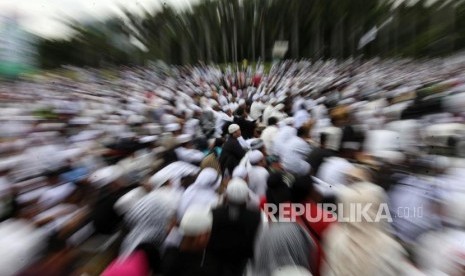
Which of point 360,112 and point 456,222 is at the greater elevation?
point 360,112

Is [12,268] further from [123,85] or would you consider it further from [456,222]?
[123,85]

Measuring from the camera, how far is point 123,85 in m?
15.1

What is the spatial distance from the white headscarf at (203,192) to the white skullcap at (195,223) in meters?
0.32

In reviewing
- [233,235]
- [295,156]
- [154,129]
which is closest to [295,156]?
[295,156]

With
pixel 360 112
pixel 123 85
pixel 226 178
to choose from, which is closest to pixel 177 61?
pixel 123 85

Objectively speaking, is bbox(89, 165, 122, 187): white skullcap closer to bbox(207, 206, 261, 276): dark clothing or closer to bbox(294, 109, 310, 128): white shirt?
bbox(207, 206, 261, 276): dark clothing

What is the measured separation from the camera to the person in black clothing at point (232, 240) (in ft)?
7.79

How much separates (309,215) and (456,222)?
1.01 m

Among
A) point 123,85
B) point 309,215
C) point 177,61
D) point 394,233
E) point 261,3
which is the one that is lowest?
point 394,233

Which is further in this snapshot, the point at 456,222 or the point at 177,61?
the point at 177,61

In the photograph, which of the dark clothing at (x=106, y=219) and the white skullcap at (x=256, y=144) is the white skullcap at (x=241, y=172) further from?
the dark clothing at (x=106, y=219)

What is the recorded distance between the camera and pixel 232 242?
2438mm

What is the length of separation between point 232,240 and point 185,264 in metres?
0.36

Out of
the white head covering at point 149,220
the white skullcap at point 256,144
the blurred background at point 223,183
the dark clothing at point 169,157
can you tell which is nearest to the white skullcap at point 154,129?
the blurred background at point 223,183
